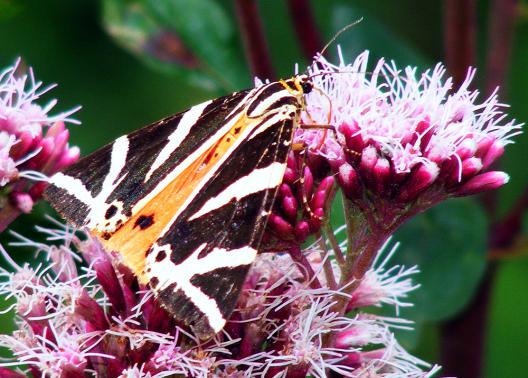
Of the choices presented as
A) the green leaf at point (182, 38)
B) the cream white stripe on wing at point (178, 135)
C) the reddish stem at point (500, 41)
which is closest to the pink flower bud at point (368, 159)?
the cream white stripe on wing at point (178, 135)

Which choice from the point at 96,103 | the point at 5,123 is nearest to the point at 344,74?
the point at 5,123

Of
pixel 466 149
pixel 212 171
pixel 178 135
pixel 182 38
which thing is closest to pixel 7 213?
pixel 178 135

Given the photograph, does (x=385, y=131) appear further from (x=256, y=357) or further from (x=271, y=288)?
(x=256, y=357)

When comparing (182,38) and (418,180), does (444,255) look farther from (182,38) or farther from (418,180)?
(182,38)

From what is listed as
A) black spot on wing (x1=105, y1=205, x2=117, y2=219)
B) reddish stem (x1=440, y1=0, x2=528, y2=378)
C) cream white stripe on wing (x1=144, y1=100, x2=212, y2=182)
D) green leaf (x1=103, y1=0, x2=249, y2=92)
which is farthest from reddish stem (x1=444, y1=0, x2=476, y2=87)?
black spot on wing (x1=105, y1=205, x2=117, y2=219)

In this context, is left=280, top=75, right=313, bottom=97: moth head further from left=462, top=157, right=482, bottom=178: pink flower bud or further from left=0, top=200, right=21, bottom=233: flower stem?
left=0, top=200, right=21, bottom=233: flower stem

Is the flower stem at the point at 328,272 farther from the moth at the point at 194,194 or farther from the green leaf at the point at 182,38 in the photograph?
the green leaf at the point at 182,38
